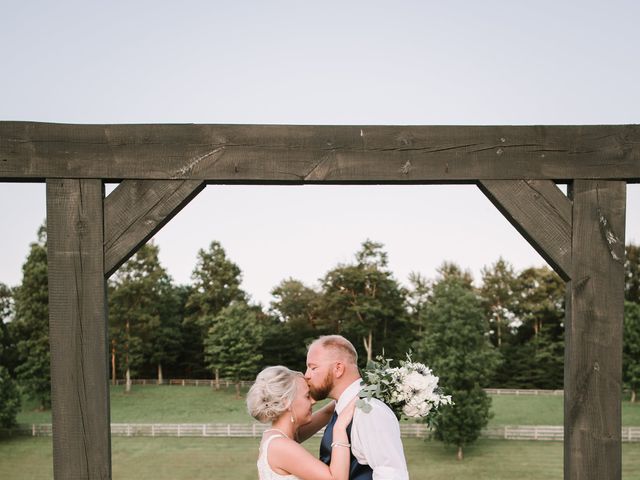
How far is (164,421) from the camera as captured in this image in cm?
2436

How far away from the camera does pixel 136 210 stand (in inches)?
99.9

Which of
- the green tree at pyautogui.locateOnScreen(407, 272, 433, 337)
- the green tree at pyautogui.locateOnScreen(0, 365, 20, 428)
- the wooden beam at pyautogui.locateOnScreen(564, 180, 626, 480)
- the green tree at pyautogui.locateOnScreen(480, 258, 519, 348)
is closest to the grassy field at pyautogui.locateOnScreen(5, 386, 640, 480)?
the green tree at pyautogui.locateOnScreen(0, 365, 20, 428)

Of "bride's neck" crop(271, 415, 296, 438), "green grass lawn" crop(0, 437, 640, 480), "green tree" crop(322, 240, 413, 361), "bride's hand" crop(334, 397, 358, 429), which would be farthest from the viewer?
"green tree" crop(322, 240, 413, 361)

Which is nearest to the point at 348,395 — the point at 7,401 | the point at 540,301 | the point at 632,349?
the point at 7,401

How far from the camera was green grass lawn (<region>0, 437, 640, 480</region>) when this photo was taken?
17156mm

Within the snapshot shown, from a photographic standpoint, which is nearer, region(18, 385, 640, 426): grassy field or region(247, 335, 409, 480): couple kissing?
region(247, 335, 409, 480): couple kissing

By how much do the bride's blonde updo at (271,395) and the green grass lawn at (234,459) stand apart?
15.2m

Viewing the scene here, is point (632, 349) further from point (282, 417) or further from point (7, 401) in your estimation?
point (7, 401)

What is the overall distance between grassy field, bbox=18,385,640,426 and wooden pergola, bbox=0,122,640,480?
22554 mm

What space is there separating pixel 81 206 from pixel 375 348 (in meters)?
30.3

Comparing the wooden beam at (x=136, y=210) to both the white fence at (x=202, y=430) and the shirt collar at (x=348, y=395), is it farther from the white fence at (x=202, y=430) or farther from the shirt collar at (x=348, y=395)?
the white fence at (x=202, y=430)

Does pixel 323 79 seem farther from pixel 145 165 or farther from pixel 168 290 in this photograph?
pixel 168 290

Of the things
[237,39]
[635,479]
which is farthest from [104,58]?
[635,479]

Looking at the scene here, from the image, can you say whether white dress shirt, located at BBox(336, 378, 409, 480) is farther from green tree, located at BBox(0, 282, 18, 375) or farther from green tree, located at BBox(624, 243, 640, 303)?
green tree, located at BBox(624, 243, 640, 303)
